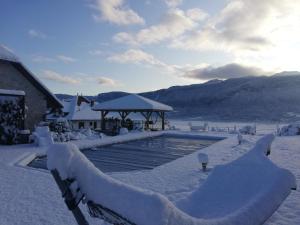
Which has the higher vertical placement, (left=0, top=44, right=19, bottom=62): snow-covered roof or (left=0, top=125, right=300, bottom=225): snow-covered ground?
(left=0, top=44, right=19, bottom=62): snow-covered roof

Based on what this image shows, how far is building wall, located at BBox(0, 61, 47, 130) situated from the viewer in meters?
16.0

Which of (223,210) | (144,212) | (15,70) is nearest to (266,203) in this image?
(223,210)

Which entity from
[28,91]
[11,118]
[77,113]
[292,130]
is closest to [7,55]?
[28,91]

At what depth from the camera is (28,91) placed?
57.0ft

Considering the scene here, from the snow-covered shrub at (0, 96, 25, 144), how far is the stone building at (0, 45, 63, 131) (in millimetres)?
693

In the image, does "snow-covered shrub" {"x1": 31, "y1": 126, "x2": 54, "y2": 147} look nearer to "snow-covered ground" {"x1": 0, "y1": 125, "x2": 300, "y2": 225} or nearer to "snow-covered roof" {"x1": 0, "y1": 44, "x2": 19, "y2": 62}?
"snow-covered ground" {"x1": 0, "y1": 125, "x2": 300, "y2": 225}

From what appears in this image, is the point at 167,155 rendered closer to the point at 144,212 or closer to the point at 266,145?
the point at 266,145

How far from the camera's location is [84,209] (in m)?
5.58

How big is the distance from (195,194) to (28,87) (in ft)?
49.5

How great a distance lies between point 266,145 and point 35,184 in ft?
17.9

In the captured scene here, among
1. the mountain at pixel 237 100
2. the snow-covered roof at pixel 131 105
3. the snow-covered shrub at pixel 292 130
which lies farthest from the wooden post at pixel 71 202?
the mountain at pixel 237 100

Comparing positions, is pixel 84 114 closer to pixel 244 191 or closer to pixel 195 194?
pixel 195 194

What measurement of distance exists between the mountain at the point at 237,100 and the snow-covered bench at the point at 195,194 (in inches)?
3884

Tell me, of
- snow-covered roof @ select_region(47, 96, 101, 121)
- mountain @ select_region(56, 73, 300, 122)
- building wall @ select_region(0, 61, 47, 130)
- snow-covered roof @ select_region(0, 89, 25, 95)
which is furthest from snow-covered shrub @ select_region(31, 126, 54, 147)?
mountain @ select_region(56, 73, 300, 122)
